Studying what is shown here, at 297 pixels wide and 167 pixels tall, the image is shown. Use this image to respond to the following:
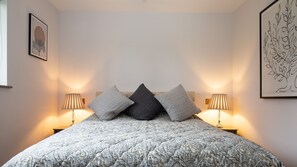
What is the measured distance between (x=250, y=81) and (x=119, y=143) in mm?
2203

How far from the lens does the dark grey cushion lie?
272 centimetres

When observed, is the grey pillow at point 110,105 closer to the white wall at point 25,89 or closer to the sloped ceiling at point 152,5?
the white wall at point 25,89

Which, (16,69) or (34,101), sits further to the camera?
(34,101)

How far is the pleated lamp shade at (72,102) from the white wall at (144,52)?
24 cm

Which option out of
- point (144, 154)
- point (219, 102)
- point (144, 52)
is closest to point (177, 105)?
point (219, 102)

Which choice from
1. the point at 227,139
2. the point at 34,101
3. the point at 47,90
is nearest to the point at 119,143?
the point at 227,139

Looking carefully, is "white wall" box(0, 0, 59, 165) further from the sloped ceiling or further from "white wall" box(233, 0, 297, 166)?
"white wall" box(233, 0, 297, 166)

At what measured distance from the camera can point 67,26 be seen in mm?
3494

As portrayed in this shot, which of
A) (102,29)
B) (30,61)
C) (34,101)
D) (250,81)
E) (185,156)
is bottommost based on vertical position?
(185,156)

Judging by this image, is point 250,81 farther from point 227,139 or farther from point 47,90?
point 47,90

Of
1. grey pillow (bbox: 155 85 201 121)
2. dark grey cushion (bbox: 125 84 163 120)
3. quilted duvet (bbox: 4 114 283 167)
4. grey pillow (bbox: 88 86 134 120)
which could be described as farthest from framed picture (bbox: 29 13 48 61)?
quilted duvet (bbox: 4 114 283 167)

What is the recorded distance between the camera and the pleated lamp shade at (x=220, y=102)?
3.16 metres

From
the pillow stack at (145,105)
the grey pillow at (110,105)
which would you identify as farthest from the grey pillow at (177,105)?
the grey pillow at (110,105)

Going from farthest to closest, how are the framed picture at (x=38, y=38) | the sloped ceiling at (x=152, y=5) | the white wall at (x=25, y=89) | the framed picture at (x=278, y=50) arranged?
the sloped ceiling at (x=152, y=5)
the framed picture at (x=38, y=38)
the white wall at (x=25, y=89)
the framed picture at (x=278, y=50)
